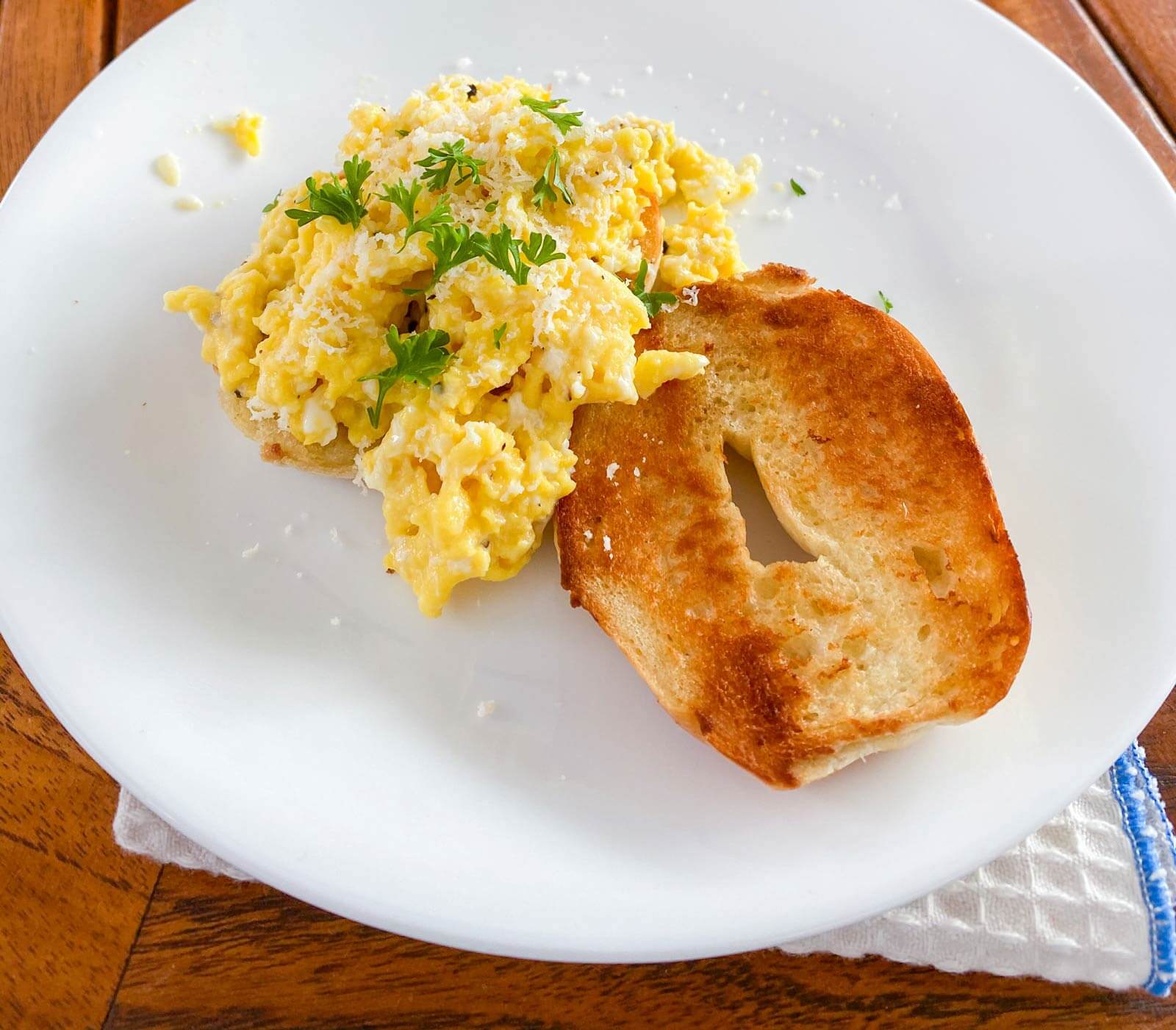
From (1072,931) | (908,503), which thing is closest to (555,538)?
(908,503)

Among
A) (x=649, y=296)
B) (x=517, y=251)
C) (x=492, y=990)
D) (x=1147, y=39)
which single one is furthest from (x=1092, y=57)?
(x=492, y=990)

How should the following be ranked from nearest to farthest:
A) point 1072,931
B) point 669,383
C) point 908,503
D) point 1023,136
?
point 1072,931 → point 908,503 → point 669,383 → point 1023,136

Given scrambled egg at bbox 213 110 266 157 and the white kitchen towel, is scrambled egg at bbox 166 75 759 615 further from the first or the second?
the white kitchen towel

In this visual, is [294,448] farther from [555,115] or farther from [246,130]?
[246,130]

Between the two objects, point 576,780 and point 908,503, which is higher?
point 908,503

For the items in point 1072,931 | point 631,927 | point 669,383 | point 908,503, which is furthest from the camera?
point 669,383

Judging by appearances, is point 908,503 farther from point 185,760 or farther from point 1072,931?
point 185,760

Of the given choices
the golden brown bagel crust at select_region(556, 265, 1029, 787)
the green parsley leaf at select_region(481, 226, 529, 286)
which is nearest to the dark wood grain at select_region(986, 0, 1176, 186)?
the golden brown bagel crust at select_region(556, 265, 1029, 787)
